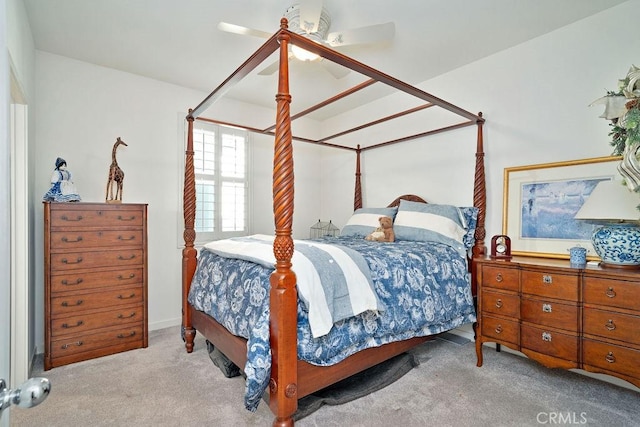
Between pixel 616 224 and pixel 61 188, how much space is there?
13.2ft

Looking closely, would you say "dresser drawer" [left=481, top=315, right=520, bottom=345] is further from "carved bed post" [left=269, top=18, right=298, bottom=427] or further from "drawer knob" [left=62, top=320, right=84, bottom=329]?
"drawer knob" [left=62, top=320, right=84, bottom=329]


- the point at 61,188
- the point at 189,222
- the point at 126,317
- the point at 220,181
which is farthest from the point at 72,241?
the point at 220,181

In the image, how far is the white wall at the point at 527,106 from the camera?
91.1 inches

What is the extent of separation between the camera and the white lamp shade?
186cm

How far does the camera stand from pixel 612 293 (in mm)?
1825

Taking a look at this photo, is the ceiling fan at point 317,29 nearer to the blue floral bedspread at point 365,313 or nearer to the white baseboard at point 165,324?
the blue floral bedspread at point 365,313

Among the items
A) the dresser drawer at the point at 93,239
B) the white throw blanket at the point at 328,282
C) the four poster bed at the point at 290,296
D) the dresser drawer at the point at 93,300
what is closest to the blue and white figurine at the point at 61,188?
the dresser drawer at the point at 93,239

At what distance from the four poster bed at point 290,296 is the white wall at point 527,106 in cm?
19

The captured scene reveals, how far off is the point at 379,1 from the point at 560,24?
1.49 m

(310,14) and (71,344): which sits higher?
(310,14)

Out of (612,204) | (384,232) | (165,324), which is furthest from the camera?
(165,324)

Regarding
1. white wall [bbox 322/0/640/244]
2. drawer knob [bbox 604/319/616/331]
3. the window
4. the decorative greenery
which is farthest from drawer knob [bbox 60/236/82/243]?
the decorative greenery

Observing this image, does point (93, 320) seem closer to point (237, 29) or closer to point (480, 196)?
point (237, 29)

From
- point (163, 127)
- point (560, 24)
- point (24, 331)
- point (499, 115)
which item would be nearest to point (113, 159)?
point (163, 127)
